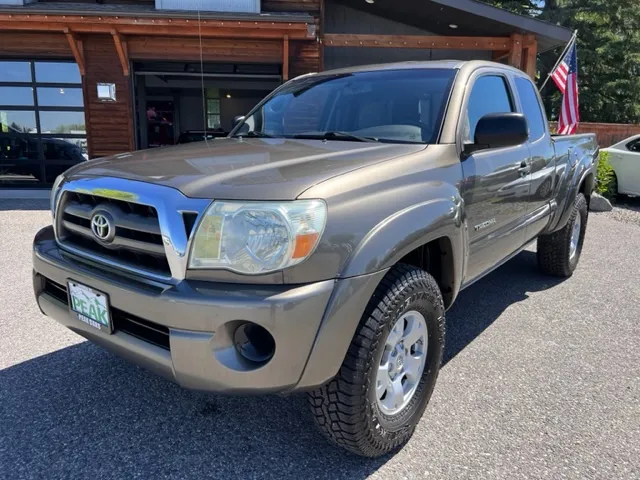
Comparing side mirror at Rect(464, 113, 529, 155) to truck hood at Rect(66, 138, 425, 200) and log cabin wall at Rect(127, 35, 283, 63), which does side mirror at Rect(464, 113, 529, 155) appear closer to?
truck hood at Rect(66, 138, 425, 200)

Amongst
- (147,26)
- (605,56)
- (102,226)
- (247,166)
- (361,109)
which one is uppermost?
(605,56)

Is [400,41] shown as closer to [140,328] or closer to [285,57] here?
[285,57]

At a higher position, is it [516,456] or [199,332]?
[199,332]

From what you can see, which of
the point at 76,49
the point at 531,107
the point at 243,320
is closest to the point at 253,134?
the point at 243,320

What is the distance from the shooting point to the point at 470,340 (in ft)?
11.5

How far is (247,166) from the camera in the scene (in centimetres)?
214

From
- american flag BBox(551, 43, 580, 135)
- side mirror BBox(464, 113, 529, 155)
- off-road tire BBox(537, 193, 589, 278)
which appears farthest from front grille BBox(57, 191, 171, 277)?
american flag BBox(551, 43, 580, 135)

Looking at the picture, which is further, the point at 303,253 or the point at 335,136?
the point at 335,136

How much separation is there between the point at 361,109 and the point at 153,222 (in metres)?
1.68

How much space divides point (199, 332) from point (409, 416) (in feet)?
3.73

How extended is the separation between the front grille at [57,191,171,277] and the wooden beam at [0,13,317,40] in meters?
7.22

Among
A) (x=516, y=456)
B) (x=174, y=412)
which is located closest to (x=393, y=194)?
(x=516, y=456)

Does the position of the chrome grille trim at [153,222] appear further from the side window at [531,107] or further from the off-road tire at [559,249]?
the off-road tire at [559,249]

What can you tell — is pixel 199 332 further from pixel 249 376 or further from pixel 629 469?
pixel 629 469
